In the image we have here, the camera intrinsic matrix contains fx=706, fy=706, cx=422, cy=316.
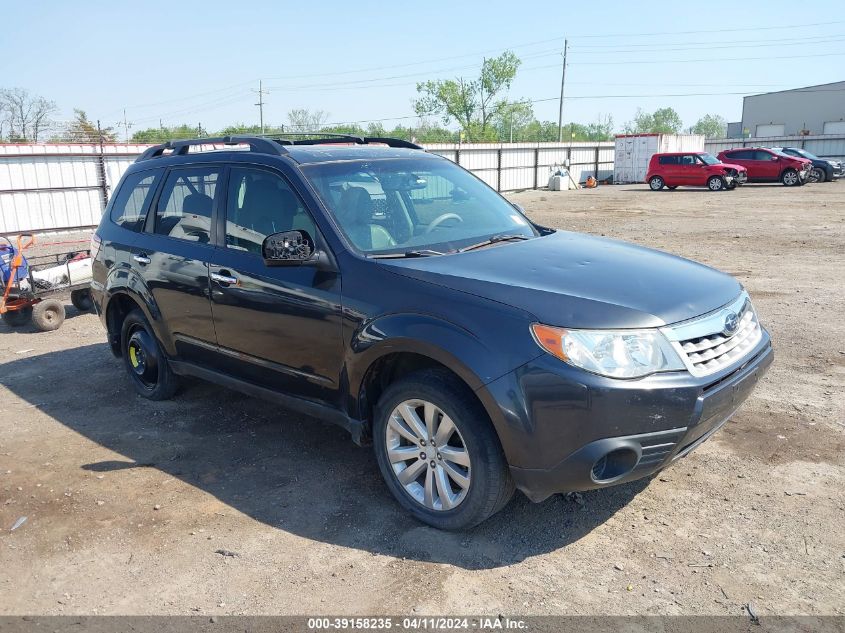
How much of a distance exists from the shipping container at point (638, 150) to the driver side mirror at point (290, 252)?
3705 cm

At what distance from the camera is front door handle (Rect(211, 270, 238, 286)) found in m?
4.45

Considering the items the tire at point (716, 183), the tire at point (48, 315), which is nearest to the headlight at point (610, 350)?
the tire at point (48, 315)

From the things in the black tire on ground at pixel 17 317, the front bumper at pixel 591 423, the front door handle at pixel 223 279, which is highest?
the front door handle at pixel 223 279

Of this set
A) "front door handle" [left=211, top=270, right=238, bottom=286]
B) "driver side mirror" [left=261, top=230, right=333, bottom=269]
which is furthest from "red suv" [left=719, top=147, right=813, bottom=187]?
"driver side mirror" [left=261, top=230, right=333, bottom=269]

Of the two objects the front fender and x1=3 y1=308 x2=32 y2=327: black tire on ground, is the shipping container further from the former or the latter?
the front fender

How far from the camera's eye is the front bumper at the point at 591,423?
9.95 feet

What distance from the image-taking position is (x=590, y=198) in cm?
2942

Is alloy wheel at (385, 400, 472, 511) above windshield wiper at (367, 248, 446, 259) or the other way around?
the other way around

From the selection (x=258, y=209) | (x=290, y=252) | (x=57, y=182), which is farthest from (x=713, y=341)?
(x=57, y=182)

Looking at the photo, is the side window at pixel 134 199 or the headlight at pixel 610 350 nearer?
the headlight at pixel 610 350

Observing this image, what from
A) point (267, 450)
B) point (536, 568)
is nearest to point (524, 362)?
point (536, 568)

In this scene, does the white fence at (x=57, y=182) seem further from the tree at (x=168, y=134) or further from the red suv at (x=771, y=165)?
the red suv at (x=771, y=165)

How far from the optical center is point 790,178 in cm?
3084

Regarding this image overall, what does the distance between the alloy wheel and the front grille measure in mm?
1118
